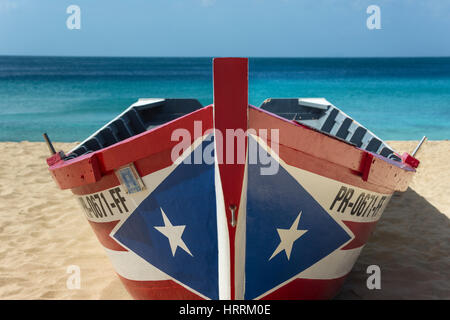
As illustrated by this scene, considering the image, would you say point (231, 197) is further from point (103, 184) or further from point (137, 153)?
point (103, 184)

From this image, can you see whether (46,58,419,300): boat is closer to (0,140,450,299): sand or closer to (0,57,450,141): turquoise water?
(0,140,450,299): sand

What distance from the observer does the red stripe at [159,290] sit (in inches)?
97.1

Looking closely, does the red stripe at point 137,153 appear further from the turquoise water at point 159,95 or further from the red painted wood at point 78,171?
the turquoise water at point 159,95

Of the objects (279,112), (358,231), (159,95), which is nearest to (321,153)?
(358,231)

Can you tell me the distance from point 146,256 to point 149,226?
270 millimetres

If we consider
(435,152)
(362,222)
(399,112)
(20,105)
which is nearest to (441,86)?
(399,112)

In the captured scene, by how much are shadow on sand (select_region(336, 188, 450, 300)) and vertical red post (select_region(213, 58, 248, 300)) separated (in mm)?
1726

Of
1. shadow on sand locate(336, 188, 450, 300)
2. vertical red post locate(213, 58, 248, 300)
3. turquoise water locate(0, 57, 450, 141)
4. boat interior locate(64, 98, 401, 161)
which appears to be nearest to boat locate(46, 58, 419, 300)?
vertical red post locate(213, 58, 248, 300)

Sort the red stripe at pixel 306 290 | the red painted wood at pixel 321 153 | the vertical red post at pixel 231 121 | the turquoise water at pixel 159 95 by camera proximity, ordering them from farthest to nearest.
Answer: the turquoise water at pixel 159 95 < the red stripe at pixel 306 290 < the red painted wood at pixel 321 153 < the vertical red post at pixel 231 121

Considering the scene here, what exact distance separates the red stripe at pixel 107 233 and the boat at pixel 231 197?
0.05 ft

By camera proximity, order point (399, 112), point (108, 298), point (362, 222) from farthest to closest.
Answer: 1. point (399, 112)
2. point (108, 298)
3. point (362, 222)

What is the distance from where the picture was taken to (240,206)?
A: 206 centimetres

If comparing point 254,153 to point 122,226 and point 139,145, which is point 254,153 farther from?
point 122,226

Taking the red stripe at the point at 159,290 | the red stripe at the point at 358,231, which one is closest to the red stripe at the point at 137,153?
the red stripe at the point at 159,290
